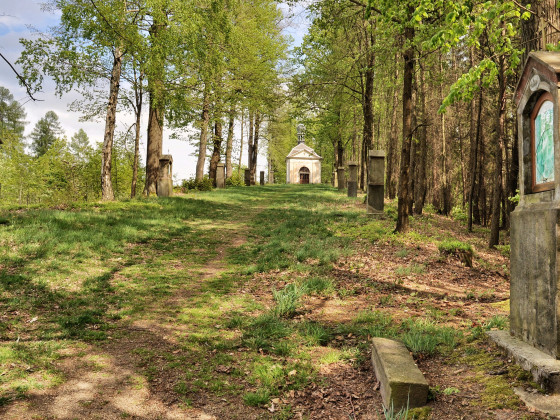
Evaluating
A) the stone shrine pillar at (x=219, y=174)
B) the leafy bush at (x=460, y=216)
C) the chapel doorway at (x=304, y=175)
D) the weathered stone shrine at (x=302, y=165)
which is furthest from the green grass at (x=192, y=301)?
the chapel doorway at (x=304, y=175)

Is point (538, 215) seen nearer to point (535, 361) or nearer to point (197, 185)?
point (535, 361)

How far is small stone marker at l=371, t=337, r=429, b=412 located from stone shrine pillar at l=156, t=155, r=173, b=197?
1434cm

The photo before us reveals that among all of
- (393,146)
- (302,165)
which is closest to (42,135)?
(302,165)

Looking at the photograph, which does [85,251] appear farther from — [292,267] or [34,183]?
[34,183]

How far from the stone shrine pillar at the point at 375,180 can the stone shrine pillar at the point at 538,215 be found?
9.37m

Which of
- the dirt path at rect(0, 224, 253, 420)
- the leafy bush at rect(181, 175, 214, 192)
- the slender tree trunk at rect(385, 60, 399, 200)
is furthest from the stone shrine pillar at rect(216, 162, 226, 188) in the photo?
the dirt path at rect(0, 224, 253, 420)

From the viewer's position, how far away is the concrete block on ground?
2701 mm

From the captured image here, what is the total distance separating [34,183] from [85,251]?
132 feet

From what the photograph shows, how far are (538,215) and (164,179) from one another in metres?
15.1

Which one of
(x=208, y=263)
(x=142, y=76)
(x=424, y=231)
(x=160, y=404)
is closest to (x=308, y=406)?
(x=160, y=404)

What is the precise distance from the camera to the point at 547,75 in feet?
10.4

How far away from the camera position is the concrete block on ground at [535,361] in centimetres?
270

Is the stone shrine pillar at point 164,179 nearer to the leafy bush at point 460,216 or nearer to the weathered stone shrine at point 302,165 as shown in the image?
the leafy bush at point 460,216

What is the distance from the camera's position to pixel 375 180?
13.4 m
